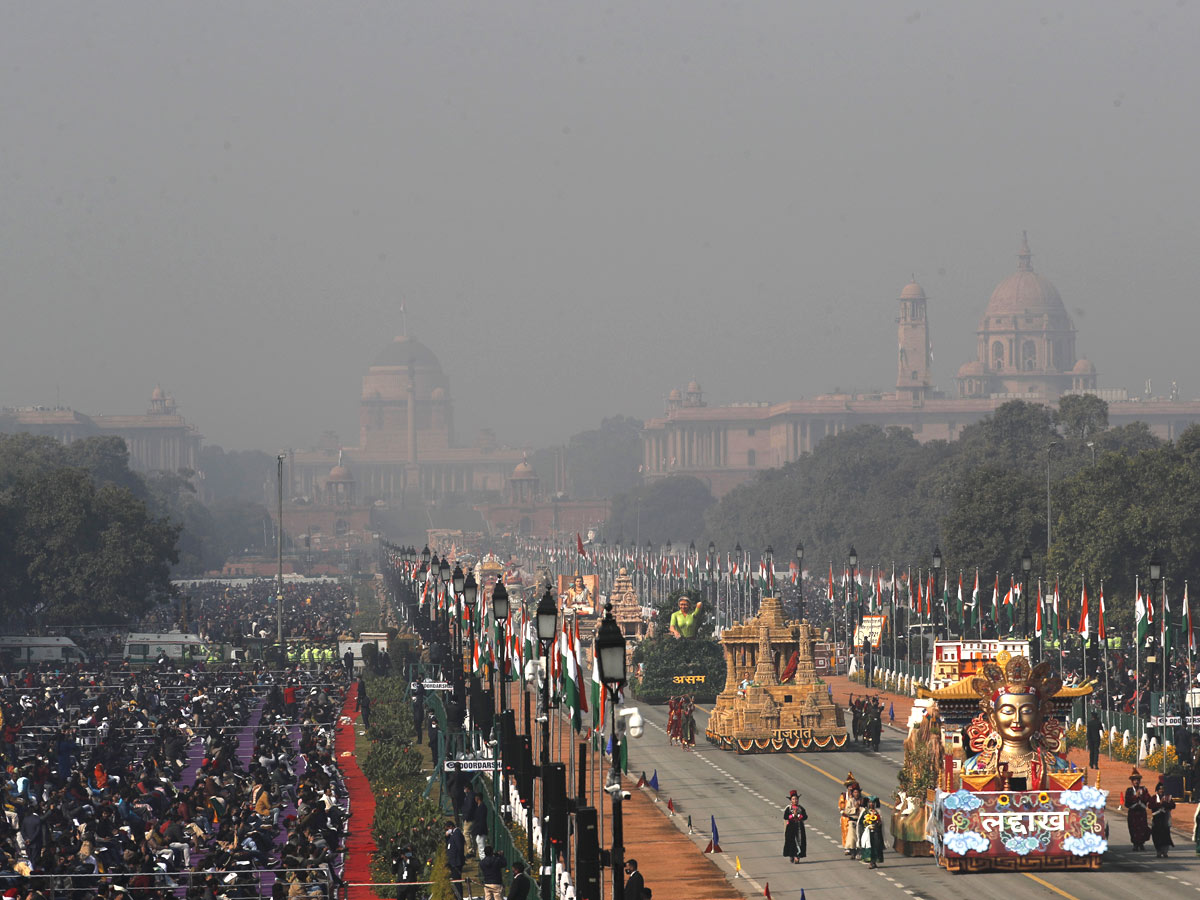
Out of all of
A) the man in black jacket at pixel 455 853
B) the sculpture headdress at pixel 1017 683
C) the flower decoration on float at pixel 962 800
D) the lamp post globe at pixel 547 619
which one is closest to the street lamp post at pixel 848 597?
the sculpture headdress at pixel 1017 683

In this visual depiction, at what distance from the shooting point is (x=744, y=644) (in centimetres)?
6231

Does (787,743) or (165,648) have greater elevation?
(165,648)

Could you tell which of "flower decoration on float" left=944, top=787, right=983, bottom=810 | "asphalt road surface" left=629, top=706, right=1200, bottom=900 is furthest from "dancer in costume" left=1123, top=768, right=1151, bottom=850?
"flower decoration on float" left=944, top=787, right=983, bottom=810

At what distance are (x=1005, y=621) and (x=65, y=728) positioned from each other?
45.1 meters

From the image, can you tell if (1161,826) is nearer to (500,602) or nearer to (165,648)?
(500,602)

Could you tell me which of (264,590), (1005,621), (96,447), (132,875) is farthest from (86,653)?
(96,447)

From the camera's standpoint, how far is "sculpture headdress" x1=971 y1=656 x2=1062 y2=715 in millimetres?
36344

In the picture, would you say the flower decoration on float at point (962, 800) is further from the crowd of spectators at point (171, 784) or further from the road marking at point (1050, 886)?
the crowd of spectators at point (171, 784)

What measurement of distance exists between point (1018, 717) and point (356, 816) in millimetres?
14219

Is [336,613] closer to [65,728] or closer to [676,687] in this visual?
[676,687]

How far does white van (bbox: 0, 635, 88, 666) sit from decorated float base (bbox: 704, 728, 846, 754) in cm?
3777

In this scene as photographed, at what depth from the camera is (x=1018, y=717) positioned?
36.2 metres

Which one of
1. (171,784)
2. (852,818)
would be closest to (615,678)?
(852,818)

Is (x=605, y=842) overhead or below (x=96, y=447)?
below
